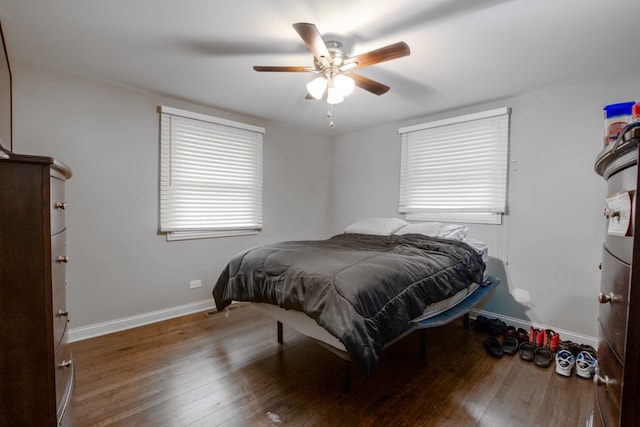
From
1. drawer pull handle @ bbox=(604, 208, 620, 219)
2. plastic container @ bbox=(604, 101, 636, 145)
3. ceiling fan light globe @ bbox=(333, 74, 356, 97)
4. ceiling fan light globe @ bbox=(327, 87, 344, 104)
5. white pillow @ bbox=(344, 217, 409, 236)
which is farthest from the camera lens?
white pillow @ bbox=(344, 217, 409, 236)

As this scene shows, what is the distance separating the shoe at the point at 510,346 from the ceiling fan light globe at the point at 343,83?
240cm

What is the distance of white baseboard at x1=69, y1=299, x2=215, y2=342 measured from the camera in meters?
2.49

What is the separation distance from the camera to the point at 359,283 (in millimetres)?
1614

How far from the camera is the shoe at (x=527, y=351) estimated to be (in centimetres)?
223

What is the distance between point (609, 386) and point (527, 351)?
65.1 inches

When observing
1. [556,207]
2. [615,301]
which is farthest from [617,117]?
[556,207]

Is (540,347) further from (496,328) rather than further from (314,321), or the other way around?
(314,321)

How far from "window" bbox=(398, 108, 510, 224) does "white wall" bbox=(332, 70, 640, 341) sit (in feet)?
0.39

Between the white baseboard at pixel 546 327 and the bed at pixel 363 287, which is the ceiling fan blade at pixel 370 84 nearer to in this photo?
the bed at pixel 363 287

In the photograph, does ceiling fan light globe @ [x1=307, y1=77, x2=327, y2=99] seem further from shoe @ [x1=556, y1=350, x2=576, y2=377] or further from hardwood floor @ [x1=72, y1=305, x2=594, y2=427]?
shoe @ [x1=556, y1=350, x2=576, y2=377]

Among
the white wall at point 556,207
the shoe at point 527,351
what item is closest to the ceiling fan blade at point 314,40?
the white wall at point 556,207

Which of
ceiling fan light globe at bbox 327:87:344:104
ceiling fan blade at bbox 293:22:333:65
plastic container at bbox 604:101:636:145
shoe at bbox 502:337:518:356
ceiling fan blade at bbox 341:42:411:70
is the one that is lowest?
shoe at bbox 502:337:518:356

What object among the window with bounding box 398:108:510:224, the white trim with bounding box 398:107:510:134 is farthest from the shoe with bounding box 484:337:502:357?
the white trim with bounding box 398:107:510:134

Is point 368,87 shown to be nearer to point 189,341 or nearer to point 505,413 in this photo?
point 505,413
